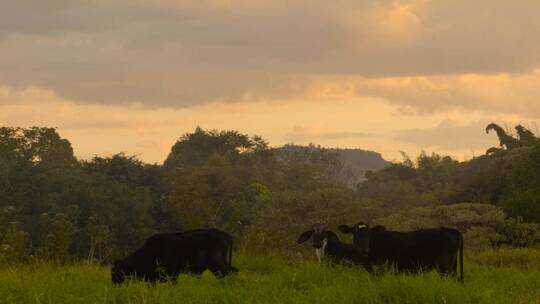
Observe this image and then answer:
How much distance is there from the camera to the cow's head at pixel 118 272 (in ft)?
36.1

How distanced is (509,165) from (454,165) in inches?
1166

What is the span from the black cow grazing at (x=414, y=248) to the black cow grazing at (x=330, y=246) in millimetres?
381

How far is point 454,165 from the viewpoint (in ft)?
220

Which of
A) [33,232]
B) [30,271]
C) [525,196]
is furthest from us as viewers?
[33,232]

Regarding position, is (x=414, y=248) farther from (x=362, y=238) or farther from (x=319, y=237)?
(x=319, y=237)

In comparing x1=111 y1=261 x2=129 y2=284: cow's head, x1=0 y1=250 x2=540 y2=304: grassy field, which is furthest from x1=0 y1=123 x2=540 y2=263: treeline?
x1=111 y1=261 x2=129 y2=284: cow's head

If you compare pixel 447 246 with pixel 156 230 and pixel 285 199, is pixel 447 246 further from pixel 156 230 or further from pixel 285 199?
pixel 156 230

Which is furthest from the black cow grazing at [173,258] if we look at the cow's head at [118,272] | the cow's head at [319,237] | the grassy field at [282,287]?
the cow's head at [319,237]

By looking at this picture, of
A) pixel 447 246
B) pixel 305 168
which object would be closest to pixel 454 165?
pixel 305 168

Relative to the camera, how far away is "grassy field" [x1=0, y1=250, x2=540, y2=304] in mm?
9172

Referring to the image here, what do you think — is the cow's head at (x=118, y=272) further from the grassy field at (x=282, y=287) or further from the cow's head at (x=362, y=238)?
the cow's head at (x=362, y=238)

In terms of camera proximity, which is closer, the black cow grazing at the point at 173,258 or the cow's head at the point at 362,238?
the black cow grazing at the point at 173,258

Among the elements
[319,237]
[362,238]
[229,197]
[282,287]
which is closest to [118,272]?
[282,287]

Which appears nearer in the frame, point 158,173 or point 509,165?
point 509,165
